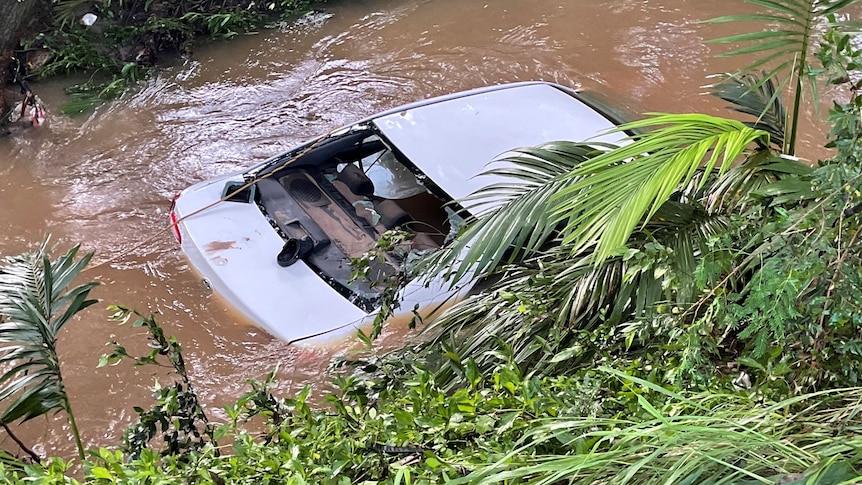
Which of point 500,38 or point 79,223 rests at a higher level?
point 500,38

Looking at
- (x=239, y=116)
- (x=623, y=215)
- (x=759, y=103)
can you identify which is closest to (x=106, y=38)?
(x=239, y=116)

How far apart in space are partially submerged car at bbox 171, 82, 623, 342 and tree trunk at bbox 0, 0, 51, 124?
3.09 meters

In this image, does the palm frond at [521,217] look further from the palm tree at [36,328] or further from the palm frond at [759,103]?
the palm tree at [36,328]

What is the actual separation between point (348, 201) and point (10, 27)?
3814 mm

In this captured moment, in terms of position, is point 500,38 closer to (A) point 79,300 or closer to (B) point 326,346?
(B) point 326,346

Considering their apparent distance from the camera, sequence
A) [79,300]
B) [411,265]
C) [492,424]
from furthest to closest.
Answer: [411,265]
[79,300]
[492,424]

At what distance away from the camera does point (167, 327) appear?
3.77 metres

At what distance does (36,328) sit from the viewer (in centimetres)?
220

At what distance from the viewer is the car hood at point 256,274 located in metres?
3.08

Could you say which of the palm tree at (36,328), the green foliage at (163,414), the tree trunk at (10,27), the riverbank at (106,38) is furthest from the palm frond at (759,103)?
the tree trunk at (10,27)

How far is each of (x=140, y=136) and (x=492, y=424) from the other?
16.1ft

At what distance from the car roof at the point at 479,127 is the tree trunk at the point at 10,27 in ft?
12.0

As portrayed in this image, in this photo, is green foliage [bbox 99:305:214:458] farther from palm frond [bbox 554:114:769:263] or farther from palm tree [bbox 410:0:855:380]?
palm frond [bbox 554:114:769:263]

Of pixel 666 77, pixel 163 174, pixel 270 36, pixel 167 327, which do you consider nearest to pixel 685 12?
pixel 666 77
